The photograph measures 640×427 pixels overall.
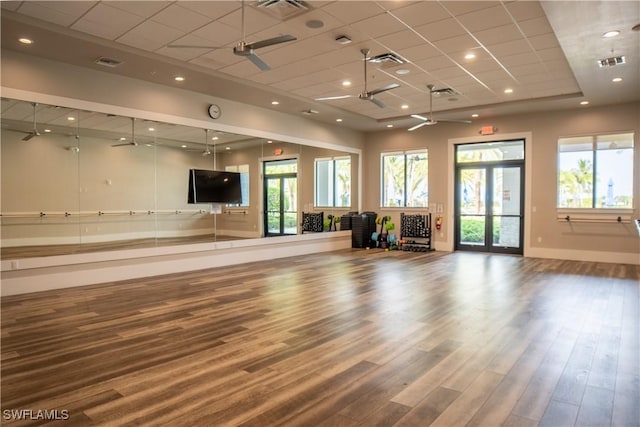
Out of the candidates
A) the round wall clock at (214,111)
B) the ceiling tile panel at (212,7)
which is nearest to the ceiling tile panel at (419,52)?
the ceiling tile panel at (212,7)

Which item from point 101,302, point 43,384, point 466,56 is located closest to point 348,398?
point 43,384

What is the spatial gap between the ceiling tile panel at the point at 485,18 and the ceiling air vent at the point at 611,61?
220 cm

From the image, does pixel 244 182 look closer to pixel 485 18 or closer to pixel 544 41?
pixel 485 18

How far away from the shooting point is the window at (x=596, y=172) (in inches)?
341

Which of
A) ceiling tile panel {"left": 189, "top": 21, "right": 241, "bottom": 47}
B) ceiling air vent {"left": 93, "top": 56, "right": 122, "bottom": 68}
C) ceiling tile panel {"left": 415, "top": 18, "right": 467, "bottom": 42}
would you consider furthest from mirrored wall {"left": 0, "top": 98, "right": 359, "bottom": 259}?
ceiling tile panel {"left": 415, "top": 18, "right": 467, "bottom": 42}

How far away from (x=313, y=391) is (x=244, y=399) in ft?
1.52

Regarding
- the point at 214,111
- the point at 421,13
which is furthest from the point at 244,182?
the point at 421,13

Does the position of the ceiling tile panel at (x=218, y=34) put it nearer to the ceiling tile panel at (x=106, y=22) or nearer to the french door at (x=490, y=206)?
the ceiling tile panel at (x=106, y=22)

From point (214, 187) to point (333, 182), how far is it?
13.1ft

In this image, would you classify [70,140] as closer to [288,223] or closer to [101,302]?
[101,302]

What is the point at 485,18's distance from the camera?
4883mm

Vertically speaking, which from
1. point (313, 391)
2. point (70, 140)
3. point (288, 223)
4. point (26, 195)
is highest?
point (70, 140)

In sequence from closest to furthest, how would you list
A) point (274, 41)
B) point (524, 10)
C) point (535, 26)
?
point (274, 41), point (524, 10), point (535, 26)

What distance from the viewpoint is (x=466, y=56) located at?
616 cm
